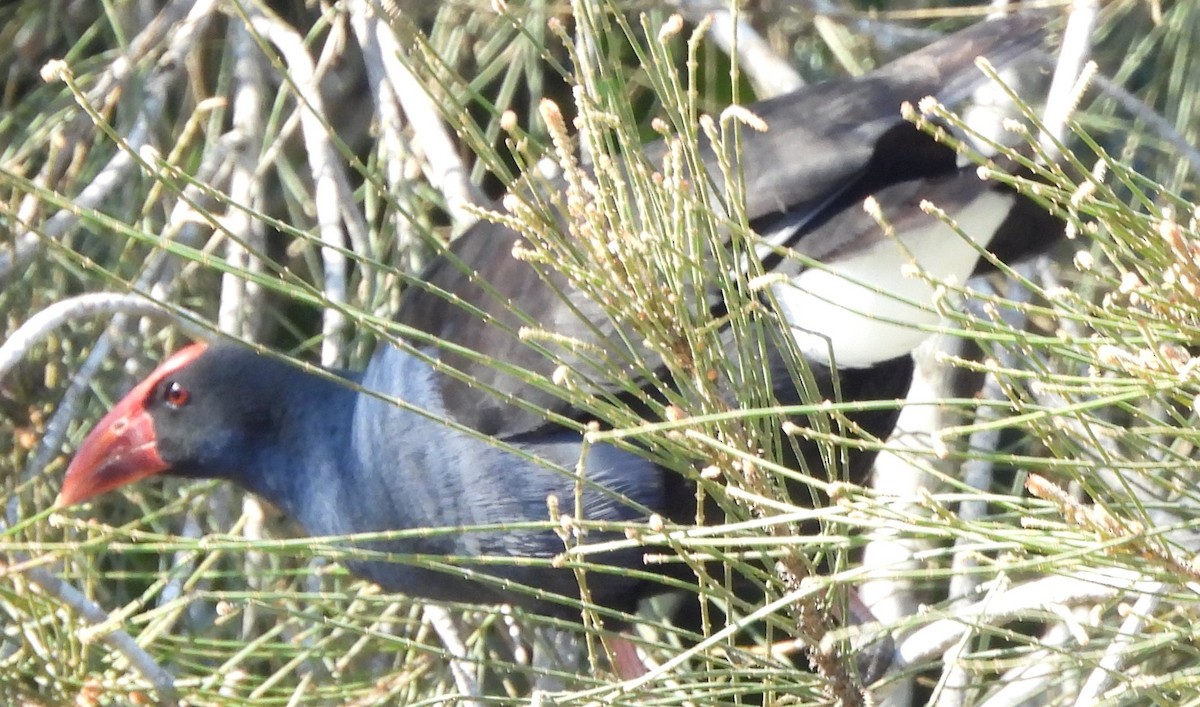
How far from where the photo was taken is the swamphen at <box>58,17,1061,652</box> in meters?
1.16

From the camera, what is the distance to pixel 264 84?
5.56 ft

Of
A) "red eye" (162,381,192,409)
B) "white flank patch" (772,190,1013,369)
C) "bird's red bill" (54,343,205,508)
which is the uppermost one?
"white flank patch" (772,190,1013,369)

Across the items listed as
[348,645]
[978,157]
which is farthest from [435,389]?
[978,157]

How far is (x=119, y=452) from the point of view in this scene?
1.46 m

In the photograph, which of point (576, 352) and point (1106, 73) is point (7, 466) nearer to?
point (576, 352)

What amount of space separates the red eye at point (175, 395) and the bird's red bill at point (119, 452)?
0.01 meters

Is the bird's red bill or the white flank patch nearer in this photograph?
the white flank patch

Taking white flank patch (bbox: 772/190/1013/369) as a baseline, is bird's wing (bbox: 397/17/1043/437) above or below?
Answer: above

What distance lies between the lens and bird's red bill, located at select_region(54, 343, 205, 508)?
4.74 ft

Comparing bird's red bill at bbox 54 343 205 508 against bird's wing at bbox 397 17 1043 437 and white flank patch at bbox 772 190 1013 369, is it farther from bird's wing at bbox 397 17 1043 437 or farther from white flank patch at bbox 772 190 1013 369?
white flank patch at bbox 772 190 1013 369

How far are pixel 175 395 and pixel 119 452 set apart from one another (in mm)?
82

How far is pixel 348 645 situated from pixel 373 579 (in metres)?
0.11

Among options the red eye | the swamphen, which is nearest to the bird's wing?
the swamphen

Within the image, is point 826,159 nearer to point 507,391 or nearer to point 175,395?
point 507,391
